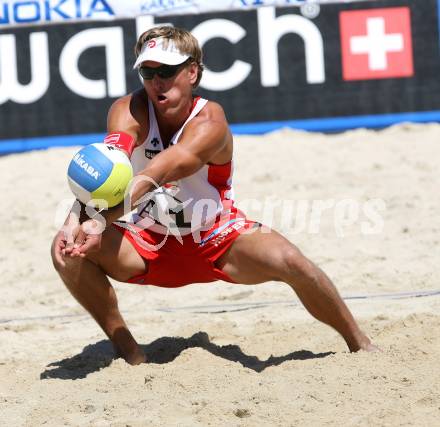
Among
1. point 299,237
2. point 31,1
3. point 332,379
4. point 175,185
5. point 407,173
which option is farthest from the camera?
point 31,1

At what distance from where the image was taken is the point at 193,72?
4.27 meters

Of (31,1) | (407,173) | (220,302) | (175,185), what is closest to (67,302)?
(220,302)

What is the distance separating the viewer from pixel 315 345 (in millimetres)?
4578

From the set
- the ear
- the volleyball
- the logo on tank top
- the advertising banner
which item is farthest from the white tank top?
the advertising banner

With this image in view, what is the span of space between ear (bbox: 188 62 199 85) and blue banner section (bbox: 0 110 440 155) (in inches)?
167

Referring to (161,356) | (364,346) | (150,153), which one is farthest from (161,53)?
(364,346)

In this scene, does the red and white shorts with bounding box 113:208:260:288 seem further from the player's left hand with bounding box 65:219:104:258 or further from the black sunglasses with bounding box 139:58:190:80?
the black sunglasses with bounding box 139:58:190:80

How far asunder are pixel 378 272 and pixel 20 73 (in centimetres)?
415

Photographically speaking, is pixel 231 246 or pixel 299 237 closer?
pixel 231 246

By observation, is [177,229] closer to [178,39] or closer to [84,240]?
[84,240]

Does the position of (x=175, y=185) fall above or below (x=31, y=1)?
below

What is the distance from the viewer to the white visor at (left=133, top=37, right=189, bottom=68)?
410cm

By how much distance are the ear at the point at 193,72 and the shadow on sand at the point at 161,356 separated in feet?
4.26

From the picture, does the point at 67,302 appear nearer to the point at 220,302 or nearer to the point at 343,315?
the point at 220,302
